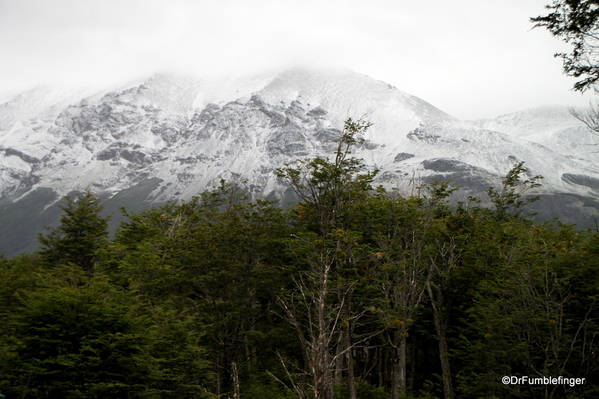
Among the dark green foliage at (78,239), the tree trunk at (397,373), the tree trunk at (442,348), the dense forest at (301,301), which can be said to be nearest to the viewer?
the dense forest at (301,301)

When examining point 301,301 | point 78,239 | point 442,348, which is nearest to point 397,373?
point 442,348

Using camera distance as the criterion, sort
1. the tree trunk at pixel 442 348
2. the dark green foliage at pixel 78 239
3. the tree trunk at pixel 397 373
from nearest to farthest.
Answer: the tree trunk at pixel 397 373
the tree trunk at pixel 442 348
the dark green foliage at pixel 78 239

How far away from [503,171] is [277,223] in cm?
18995

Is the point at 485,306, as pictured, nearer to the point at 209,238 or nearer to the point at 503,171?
the point at 209,238

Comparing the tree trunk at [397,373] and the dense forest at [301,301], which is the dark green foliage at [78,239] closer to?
the dense forest at [301,301]

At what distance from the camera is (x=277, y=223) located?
2327 centimetres

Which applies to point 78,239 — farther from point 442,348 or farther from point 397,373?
point 442,348

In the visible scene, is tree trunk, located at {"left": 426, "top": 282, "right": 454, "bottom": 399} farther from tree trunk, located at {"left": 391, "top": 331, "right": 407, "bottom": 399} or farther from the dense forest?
tree trunk, located at {"left": 391, "top": 331, "right": 407, "bottom": 399}

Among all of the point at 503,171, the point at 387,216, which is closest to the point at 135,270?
the point at 387,216

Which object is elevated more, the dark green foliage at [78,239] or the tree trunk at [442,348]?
the dark green foliage at [78,239]

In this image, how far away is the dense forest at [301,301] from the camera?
45.4 feet

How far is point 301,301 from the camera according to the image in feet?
63.2

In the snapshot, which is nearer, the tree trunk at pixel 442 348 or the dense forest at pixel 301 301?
the dense forest at pixel 301 301

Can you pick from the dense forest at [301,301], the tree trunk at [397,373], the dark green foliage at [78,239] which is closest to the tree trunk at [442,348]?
the dense forest at [301,301]
